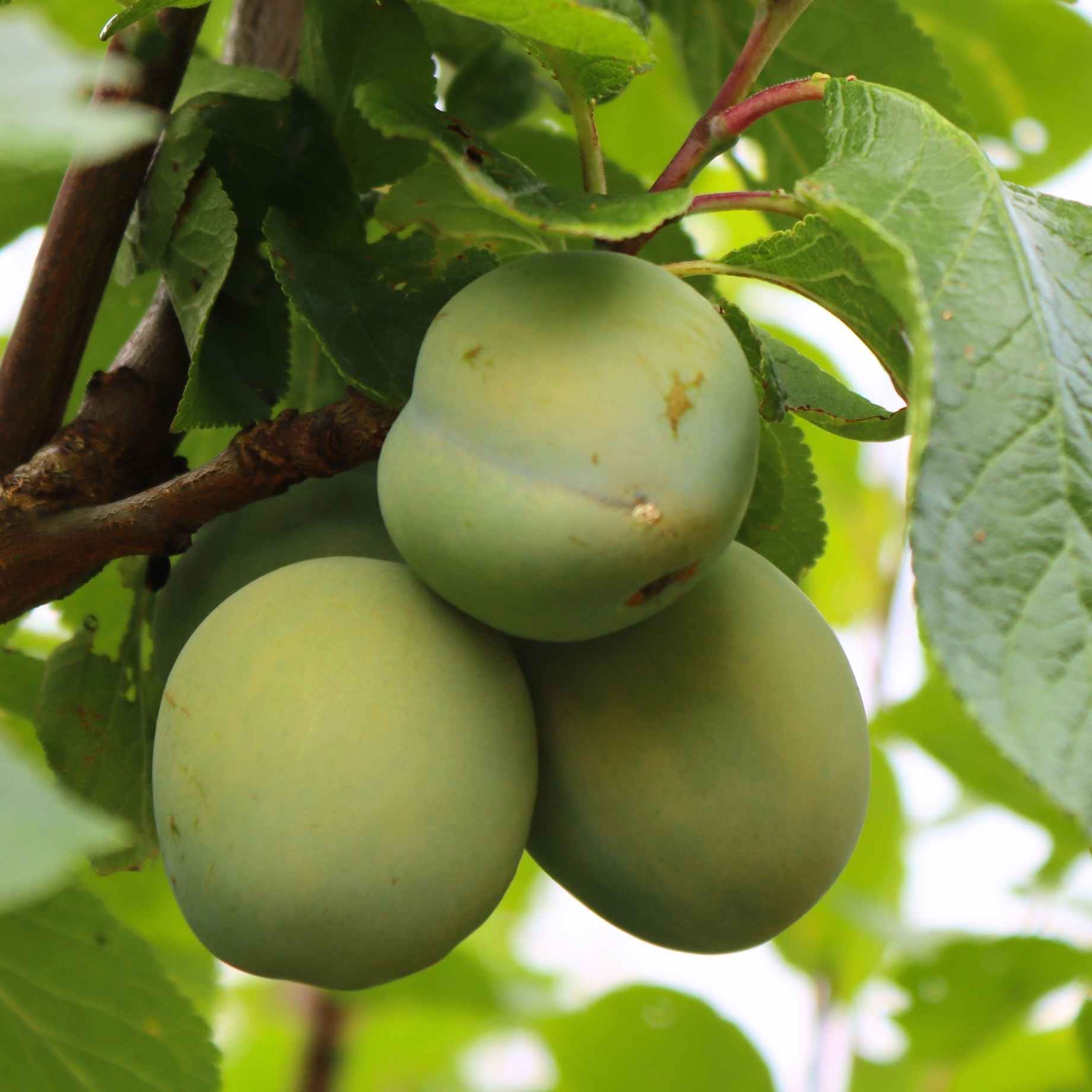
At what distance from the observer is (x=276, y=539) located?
2.39ft

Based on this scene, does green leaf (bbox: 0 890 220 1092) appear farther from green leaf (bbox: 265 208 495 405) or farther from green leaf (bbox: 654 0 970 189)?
green leaf (bbox: 654 0 970 189)

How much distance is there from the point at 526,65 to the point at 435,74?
0.26m

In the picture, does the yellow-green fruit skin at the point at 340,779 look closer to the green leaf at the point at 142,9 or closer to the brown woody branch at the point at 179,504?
the brown woody branch at the point at 179,504

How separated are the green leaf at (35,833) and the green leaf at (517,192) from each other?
0.34 meters

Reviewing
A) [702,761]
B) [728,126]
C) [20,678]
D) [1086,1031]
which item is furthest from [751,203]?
[1086,1031]

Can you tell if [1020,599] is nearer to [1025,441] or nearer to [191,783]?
[1025,441]

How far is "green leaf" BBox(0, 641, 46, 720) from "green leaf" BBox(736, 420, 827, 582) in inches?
20.1

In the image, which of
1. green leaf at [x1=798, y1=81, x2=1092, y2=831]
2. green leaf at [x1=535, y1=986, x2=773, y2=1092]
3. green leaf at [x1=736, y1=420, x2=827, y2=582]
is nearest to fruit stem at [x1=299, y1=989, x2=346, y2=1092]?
green leaf at [x1=535, y1=986, x2=773, y2=1092]

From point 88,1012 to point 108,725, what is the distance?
7.7 inches

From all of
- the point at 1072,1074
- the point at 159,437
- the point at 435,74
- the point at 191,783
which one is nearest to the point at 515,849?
the point at 191,783

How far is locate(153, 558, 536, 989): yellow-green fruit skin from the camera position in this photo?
1.85ft

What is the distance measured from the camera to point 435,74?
794mm

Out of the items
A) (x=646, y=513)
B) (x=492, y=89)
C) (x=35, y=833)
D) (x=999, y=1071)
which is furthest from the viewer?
(x=999, y=1071)

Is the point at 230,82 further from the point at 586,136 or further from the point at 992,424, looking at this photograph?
the point at 992,424
